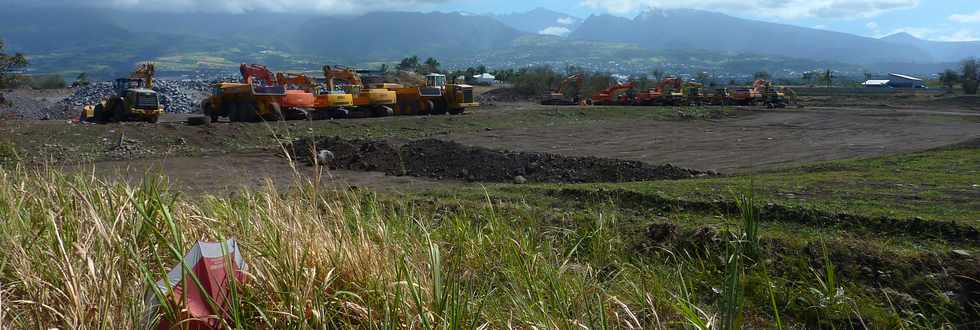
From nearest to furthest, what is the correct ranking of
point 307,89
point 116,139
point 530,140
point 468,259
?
point 468,259 < point 116,139 < point 530,140 < point 307,89

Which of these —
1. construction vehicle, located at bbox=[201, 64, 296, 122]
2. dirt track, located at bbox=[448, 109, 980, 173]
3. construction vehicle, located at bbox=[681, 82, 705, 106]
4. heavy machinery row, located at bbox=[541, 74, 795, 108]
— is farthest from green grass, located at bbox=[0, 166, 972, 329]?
construction vehicle, located at bbox=[681, 82, 705, 106]

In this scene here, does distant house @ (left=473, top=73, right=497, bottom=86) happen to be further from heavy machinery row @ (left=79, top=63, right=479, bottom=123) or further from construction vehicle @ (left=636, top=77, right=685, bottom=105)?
heavy machinery row @ (left=79, top=63, right=479, bottom=123)

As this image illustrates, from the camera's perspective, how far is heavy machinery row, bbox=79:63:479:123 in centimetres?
2800

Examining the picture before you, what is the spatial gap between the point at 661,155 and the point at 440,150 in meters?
6.13

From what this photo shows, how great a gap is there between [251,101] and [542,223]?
854 inches

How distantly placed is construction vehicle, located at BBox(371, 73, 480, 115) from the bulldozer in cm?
660

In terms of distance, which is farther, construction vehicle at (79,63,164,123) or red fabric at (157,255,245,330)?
construction vehicle at (79,63,164,123)

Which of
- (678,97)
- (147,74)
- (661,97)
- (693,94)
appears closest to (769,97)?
(693,94)

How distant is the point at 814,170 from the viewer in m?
14.0

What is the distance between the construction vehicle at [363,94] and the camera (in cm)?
3245

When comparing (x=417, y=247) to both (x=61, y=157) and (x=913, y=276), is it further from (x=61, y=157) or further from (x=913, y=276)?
(x=61, y=157)

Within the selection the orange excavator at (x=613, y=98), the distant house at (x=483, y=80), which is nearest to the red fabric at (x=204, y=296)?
the orange excavator at (x=613, y=98)

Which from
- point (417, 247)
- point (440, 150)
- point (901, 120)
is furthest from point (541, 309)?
point (901, 120)

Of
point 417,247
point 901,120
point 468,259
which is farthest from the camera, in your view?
point 901,120
